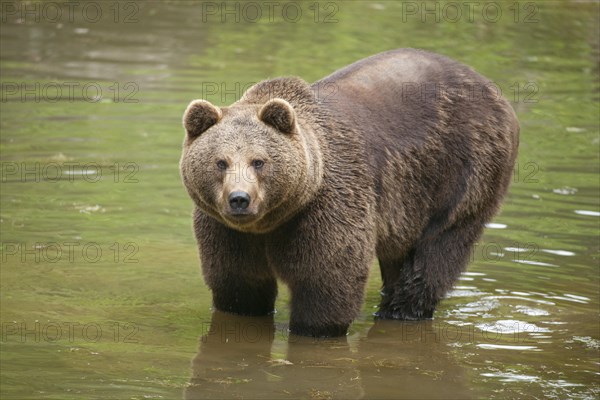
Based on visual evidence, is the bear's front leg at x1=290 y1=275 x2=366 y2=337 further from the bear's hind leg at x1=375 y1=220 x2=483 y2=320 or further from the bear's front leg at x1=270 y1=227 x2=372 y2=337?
the bear's hind leg at x1=375 y1=220 x2=483 y2=320

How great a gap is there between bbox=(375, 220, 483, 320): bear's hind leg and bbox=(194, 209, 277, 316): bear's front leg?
4.09 feet

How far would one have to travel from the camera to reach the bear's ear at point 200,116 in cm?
902

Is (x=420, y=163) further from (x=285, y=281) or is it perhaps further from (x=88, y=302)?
(x=88, y=302)

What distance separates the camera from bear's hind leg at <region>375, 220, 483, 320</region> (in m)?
10.7

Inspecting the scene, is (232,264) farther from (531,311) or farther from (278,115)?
(531,311)

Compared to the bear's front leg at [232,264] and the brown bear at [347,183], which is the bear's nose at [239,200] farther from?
the bear's front leg at [232,264]

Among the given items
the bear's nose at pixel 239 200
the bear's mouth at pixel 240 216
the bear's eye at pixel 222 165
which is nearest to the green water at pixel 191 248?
the bear's mouth at pixel 240 216

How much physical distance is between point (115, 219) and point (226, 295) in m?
3.48

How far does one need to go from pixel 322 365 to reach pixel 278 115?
1951 millimetres

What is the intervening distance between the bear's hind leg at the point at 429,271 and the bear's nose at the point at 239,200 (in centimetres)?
257

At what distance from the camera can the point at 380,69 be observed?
35.1ft

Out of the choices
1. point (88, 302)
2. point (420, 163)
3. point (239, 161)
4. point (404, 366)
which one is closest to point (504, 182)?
point (420, 163)

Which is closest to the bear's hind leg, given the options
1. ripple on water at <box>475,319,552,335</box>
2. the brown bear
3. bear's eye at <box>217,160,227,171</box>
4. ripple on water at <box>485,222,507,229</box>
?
the brown bear

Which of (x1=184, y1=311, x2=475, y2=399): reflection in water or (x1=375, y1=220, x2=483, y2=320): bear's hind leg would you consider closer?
(x1=184, y1=311, x2=475, y2=399): reflection in water
